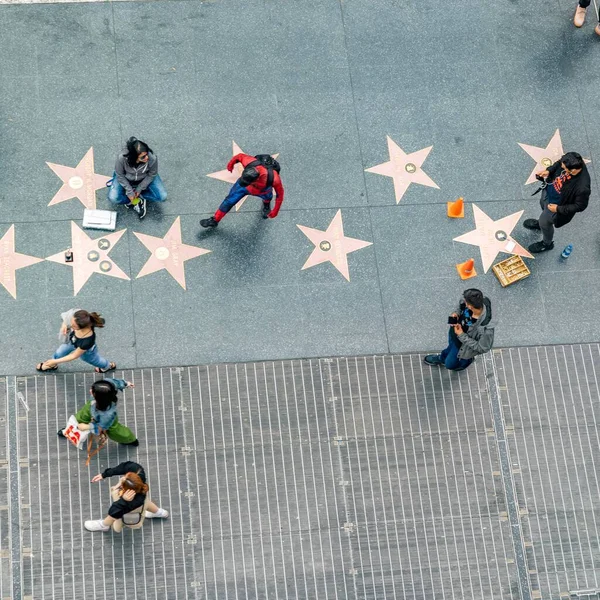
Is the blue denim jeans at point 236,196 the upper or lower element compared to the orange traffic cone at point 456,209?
upper

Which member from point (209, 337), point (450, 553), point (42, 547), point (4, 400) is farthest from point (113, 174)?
point (450, 553)

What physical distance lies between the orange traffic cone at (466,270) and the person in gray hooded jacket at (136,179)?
4010mm

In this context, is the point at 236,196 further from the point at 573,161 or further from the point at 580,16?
the point at 580,16

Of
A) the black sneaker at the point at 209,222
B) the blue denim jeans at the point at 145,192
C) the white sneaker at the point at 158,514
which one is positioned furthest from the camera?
the black sneaker at the point at 209,222

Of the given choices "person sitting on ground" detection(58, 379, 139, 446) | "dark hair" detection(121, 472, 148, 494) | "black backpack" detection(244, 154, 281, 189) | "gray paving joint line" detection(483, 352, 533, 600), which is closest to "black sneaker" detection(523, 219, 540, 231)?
"gray paving joint line" detection(483, 352, 533, 600)

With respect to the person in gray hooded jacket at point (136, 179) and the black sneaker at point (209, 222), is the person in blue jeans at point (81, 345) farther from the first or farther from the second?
the black sneaker at point (209, 222)

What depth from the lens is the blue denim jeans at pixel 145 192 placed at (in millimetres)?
10484

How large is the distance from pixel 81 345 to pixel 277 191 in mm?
3039

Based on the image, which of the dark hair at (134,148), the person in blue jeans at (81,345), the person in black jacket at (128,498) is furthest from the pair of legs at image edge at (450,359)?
the dark hair at (134,148)

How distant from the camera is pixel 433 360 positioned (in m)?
10.3

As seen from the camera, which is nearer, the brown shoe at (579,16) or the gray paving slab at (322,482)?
the gray paving slab at (322,482)

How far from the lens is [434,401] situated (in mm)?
10227

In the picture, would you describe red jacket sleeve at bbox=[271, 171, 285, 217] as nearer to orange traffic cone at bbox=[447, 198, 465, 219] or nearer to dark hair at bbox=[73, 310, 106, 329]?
orange traffic cone at bbox=[447, 198, 465, 219]

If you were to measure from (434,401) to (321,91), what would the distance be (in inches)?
187
